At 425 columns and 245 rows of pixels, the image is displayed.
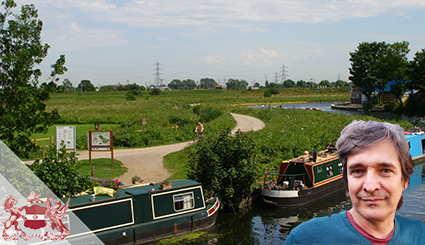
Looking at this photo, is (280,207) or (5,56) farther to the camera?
(280,207)

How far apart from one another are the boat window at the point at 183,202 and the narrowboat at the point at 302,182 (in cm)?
566

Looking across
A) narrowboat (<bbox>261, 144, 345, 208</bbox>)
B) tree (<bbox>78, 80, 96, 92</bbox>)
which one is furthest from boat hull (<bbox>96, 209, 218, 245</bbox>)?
tree (<bbox>78, 80, 96, 92</bbox>)

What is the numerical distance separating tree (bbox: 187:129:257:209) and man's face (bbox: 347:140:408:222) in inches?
648

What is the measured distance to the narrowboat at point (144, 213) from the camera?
13.8 metres

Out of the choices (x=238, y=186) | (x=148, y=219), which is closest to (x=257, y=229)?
(x=238, y=186)

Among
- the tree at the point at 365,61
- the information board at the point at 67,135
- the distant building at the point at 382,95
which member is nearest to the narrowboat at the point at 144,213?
the information board at the point at 67,135

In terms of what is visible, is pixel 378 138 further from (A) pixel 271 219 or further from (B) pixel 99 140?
(B) pixel 99 140

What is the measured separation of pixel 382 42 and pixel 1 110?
8922 centimetres

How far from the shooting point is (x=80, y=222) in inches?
528

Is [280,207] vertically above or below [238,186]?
below

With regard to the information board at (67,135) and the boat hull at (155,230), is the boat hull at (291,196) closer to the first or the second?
the boat hull at (155,230)

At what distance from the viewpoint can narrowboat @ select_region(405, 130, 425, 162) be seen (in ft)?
109

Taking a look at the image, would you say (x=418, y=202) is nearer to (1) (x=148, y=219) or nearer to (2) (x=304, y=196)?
(2) (x=304, y=196)

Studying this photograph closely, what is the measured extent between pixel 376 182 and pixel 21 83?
14.2 meters
